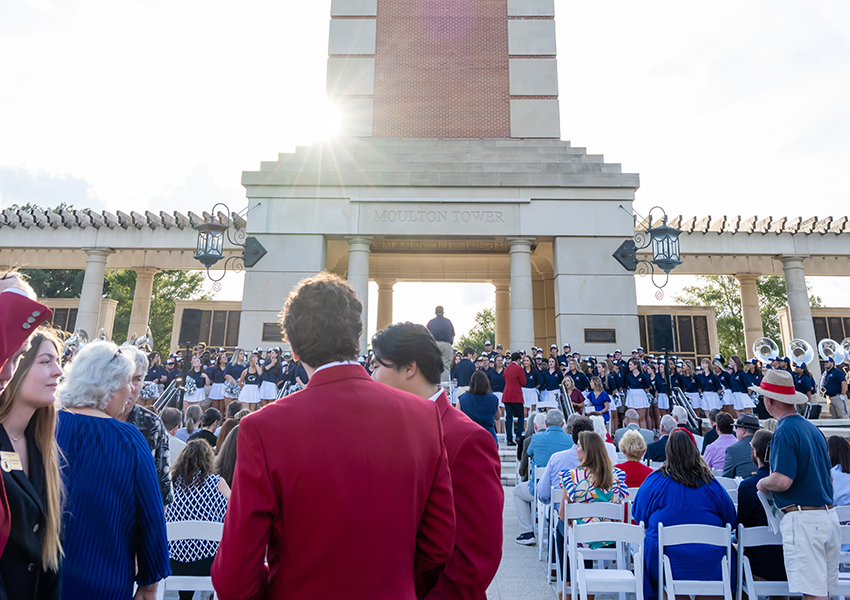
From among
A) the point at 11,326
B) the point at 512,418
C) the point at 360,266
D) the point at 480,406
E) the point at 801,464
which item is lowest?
the point at 801,464

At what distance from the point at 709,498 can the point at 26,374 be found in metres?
5.01

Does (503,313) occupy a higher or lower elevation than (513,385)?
higher

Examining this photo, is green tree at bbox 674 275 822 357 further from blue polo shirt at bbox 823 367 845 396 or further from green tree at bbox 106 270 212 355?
green tree at bbox 106 270 212 355

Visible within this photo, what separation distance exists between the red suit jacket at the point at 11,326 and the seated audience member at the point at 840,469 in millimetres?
6571

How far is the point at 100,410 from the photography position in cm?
268

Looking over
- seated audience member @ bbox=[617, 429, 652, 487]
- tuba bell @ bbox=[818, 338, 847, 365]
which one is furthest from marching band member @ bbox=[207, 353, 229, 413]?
tuba bell @ bbox=[818, 338, 847, 365]

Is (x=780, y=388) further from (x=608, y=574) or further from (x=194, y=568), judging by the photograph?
(x=194, y=568)

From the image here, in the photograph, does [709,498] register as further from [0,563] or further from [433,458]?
[0,563]

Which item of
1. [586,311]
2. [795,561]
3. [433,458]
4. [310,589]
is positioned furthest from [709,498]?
[586,311]

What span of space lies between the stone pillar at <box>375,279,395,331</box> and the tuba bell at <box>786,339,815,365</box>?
53.5 ft

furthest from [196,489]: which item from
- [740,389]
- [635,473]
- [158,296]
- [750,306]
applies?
[158,296]

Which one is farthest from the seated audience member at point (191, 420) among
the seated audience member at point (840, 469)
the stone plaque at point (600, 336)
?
the stone plaque at point (600, 336)

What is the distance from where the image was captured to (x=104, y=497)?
240 cm

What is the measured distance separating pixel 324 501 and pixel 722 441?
23.0 ft
